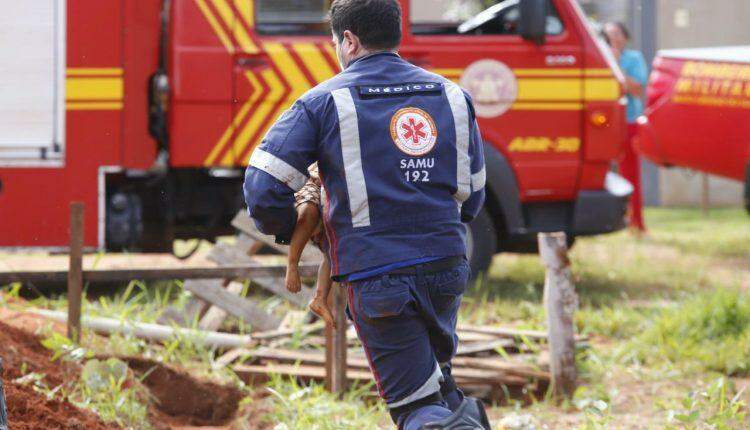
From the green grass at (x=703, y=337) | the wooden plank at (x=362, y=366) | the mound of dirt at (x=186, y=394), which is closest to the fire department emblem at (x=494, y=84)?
the green grass at (x=703, y=337)

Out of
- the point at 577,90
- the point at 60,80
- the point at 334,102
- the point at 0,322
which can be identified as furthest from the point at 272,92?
the point at 334,102

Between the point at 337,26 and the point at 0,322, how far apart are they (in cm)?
279

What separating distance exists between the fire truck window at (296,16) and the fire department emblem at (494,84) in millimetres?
1016

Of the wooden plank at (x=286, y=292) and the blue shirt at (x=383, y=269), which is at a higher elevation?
the blue shirt at (x=383, y=269)

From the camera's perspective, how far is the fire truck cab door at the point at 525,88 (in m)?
7.77

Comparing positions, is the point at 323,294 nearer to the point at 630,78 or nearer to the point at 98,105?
the point at 98,105

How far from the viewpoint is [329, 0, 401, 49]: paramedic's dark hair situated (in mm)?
3324

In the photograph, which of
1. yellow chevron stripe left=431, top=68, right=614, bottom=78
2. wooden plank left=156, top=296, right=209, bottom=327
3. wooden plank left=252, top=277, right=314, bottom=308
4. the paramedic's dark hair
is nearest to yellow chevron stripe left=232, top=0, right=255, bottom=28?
yellow chevron stripe left=431, top=68, right=614, bottom=78

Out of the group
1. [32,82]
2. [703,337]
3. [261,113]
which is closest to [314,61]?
[261,113]

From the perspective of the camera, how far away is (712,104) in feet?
30.8

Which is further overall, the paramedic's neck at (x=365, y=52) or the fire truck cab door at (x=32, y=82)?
the fire truck cab door at (x=32, y=82)

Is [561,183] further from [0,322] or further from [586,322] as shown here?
[0,322]

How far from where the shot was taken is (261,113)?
761 cm

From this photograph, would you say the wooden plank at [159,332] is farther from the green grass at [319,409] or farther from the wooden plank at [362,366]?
the green grass at [319,409]
